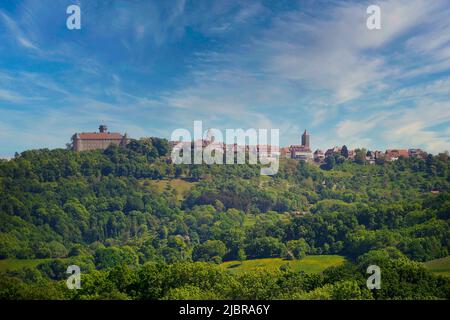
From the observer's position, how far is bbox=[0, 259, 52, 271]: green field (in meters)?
60.2

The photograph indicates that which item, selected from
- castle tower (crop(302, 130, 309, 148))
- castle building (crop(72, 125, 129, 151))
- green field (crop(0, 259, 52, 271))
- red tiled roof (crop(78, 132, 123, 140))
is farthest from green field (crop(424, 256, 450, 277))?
castle tower (crop(302, 130, 309, 148))

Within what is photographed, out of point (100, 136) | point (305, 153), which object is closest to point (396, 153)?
point (305, 153)

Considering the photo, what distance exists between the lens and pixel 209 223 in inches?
3627

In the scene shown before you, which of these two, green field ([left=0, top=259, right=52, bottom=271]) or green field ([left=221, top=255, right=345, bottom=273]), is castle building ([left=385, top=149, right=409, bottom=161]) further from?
green field ([left=0, top=259, right=52, bottom=271])

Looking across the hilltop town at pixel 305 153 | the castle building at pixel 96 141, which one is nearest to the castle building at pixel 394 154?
the hilltop town at pixel 305 153

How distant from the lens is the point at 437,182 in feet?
326

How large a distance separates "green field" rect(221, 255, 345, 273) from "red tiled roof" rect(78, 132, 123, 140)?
271 feet
